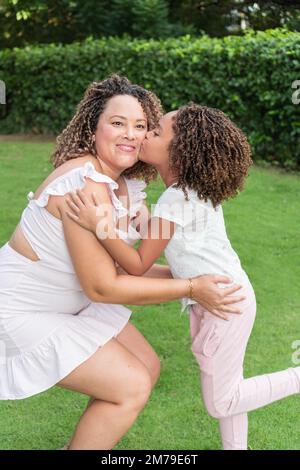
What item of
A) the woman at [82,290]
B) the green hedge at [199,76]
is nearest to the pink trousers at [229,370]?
the woman at [82,290]

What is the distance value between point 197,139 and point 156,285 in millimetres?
533

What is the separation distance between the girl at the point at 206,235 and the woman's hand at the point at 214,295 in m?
0.03

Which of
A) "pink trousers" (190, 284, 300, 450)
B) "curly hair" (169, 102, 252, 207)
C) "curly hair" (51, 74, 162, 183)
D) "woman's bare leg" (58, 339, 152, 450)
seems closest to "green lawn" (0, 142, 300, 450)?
"pink trousers" (190, 284, 300, 450)

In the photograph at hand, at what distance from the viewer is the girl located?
2.57 meters

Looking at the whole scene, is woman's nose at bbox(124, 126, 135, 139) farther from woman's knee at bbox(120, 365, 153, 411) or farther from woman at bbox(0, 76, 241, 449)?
woman's knee at bbox(120, 365, 153, 411)

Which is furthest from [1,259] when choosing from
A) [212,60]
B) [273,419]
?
[212,60]

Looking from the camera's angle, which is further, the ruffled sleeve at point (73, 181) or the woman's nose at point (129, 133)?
the woman's nose at point (129, 133)

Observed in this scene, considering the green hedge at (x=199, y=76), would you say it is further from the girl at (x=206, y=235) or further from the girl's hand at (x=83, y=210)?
the girl's hand at (x=83, y=210)

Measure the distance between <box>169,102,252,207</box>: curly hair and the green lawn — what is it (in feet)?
4.06

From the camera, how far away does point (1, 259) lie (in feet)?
8.68

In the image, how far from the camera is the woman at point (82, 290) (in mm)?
2459

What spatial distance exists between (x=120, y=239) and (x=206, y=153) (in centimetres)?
43

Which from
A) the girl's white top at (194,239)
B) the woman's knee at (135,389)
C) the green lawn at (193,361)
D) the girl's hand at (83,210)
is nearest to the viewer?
the girl's hand at (83,210)
